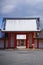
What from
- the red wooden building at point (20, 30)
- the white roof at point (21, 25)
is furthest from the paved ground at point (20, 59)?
the white roof at point (21, 25)

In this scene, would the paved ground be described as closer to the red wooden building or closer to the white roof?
the red wooden building

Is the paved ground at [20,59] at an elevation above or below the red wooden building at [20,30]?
below

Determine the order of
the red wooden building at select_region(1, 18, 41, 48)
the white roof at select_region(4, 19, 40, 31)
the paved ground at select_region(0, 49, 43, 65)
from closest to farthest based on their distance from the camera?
the paved ground at select_region(0, 49, 43, 65) < the red wooden building at select_region(1, 18, 41, 48) < the white roof at select_region(4, 19, 40, 31)

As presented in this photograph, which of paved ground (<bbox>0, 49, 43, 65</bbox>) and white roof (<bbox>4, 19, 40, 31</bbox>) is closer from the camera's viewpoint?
paved ground (<bbox>0, 49, 43, 65</bbox>)

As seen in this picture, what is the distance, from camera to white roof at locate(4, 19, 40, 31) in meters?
24.2

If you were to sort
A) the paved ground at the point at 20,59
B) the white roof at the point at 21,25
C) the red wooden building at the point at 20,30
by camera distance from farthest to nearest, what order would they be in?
the white roof at the point at 21,25, the red wooden building at the point at 20,30, the paved ground at the point at 20,59

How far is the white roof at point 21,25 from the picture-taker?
953 inches

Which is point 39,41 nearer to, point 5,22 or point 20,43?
point 5,22

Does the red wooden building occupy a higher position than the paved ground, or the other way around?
the red wooden building

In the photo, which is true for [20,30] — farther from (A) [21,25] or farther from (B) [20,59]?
(B) [20,59]

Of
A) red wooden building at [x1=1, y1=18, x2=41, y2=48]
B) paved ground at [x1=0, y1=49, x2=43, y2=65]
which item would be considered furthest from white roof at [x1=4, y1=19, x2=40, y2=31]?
paved ground at [x1=0, y1=49, x2=43, y2=65]

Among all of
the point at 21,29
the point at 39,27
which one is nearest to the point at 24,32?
the point at 21,29

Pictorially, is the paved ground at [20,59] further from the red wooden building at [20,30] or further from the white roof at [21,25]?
the white roof at [21,25]

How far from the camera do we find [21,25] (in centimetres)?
2509
